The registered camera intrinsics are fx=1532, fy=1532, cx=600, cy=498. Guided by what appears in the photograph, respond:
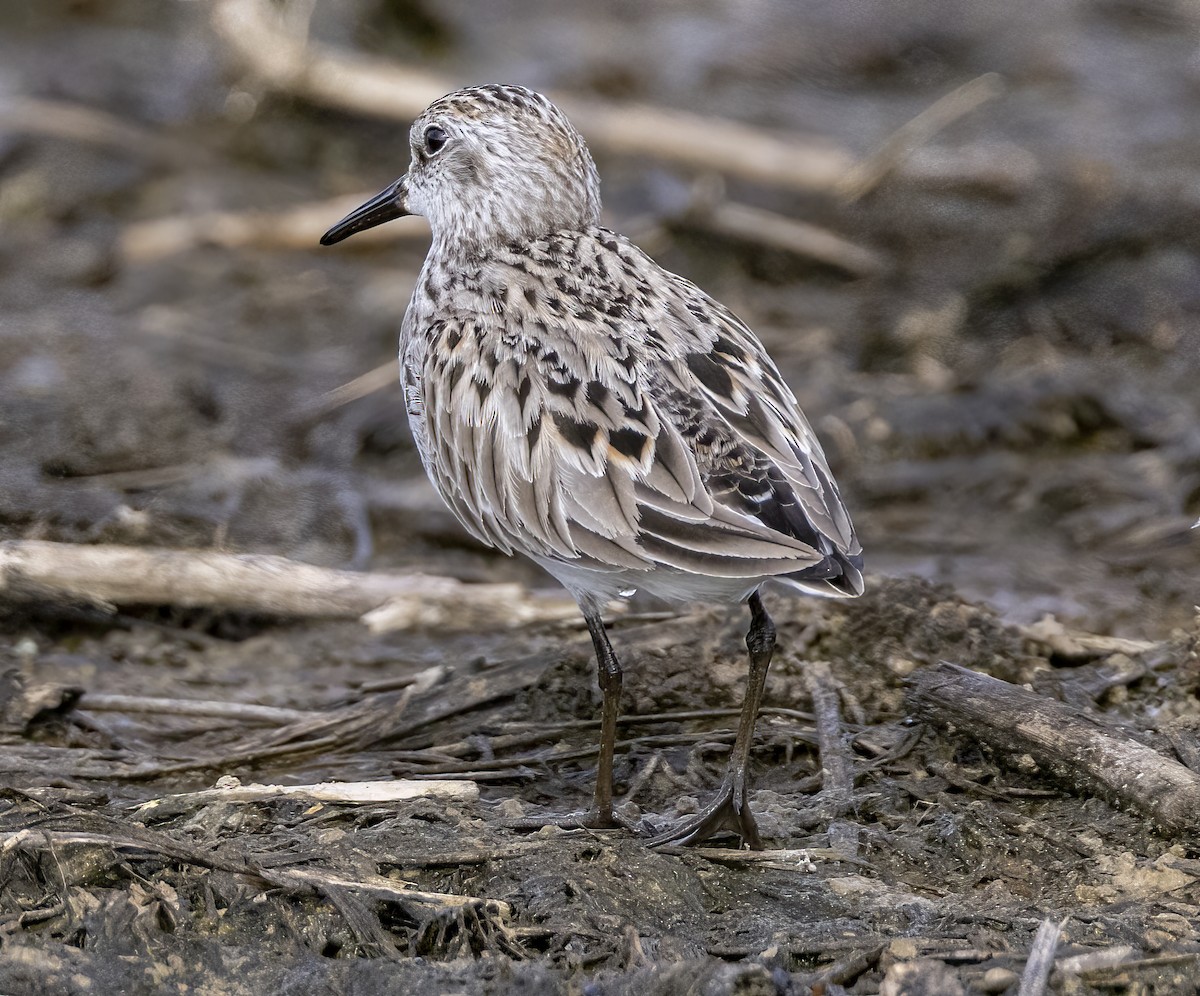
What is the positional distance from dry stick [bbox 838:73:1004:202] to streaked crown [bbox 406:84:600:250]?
5.82 m

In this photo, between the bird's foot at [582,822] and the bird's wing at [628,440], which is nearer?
the bird's wing at [628,440]

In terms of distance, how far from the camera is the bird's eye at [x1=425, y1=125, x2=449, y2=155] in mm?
5793

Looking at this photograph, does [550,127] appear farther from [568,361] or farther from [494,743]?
[494,743]

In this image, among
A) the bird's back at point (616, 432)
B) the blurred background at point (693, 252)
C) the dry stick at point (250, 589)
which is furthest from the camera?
the blurred background at point (693, 252)

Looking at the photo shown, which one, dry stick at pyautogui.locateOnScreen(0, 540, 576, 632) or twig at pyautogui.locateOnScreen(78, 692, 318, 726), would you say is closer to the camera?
twig at pyautogui.locateOnScreen(78, 692, 318, 726)

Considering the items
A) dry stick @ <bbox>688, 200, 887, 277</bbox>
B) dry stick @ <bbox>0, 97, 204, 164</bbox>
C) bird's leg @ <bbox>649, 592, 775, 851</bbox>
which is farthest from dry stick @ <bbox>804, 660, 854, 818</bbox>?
dry stick @ <bbox>0, 97, 204, 164</bbox>

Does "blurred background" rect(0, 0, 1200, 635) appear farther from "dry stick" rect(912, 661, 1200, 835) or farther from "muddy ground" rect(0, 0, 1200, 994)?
"dry stick" rect(912, 661, 1200, 835)

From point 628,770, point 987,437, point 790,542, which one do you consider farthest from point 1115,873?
point 987,437

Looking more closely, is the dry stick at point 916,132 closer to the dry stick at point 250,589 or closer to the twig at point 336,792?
the dry stick at point 250,589

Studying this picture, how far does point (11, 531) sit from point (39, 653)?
2.47ft

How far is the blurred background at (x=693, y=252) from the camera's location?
312 inches

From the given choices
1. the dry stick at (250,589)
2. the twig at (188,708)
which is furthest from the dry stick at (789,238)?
the twig at (188,708)

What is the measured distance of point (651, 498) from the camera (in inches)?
183

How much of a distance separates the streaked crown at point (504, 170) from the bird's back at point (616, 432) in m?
0.19
